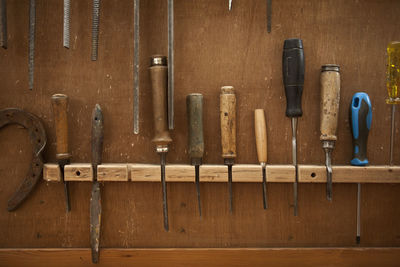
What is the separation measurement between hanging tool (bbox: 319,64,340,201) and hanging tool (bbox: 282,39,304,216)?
0.26ft

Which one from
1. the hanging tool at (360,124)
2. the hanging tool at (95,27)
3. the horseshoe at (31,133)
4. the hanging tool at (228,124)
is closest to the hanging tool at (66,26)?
the hanging tool at (95,27)

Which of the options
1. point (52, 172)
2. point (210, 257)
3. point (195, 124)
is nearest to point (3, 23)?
point (52, 172)

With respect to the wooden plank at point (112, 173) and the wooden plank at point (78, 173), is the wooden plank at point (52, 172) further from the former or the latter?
the wooden plank at point (112, 173)

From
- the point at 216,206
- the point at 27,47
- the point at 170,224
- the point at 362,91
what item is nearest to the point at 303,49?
the point at 362,91

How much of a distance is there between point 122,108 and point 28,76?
1.20 feet

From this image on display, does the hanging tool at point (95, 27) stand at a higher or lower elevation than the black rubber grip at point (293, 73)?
higher

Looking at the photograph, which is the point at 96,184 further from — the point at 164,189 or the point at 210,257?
the point at 210,257

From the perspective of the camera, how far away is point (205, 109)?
1349 millimetres

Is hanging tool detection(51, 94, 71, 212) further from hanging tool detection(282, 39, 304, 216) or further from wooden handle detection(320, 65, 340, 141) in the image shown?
wooden handle detection(320, 65, 340, 141)

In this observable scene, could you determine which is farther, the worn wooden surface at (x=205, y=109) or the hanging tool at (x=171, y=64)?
the worn wooden surface at (x=205, y=109)

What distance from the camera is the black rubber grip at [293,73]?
1268 millimetres

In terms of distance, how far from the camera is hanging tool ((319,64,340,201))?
1.27 metres

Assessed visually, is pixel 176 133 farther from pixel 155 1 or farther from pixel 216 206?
pixel 155 1

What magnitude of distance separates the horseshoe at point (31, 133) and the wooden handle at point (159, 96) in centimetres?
42
